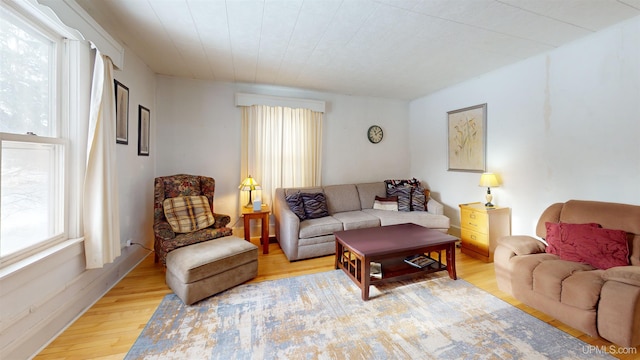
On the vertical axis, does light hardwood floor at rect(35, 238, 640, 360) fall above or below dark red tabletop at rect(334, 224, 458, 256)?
below

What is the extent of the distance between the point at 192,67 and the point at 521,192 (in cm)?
446

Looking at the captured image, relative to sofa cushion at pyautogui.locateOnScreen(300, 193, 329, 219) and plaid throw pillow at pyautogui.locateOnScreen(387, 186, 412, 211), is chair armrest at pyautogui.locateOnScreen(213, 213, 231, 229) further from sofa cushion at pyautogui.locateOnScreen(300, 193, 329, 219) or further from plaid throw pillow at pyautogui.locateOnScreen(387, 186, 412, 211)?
plaid throw pillow at pyautogui.locateOnScreen(387, 186, 412, 211)

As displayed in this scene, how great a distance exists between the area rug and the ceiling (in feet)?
8.08

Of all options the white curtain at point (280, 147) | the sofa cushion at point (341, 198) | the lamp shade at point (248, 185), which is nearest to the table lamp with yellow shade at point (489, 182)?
the sofa cushion at point (341, 198)

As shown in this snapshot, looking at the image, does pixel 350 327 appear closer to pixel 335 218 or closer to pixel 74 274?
pixel 335 218

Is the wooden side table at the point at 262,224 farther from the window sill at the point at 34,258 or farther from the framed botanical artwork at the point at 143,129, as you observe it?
the window sill at the point at 34,258

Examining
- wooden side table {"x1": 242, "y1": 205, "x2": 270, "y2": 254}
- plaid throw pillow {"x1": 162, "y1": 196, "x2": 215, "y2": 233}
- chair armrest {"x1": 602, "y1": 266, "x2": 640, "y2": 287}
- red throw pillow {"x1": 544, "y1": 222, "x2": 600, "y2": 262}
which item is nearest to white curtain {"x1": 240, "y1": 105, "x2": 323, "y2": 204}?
wooden side table {"x1": 242, "y1": 205, "x2": 270, "y2": 254}

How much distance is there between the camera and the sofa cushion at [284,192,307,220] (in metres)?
3.36

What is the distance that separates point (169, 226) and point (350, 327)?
217cm

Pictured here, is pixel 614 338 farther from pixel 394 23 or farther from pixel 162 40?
pixel 162 40

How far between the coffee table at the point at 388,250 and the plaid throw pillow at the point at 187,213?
163 cm

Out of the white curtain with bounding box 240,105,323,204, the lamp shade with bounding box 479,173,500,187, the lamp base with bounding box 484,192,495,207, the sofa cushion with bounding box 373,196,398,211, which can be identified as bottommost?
the sofa cushion with bounding box 373,196,398,211

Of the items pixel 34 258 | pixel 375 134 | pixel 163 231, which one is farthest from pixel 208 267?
pixel 375 134

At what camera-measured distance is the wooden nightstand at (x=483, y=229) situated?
9.70 feet
